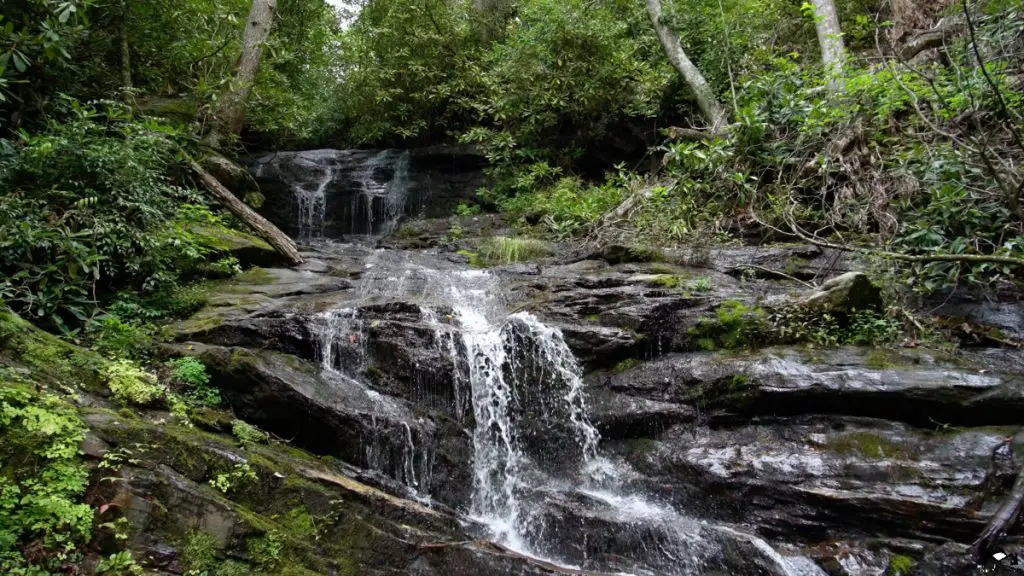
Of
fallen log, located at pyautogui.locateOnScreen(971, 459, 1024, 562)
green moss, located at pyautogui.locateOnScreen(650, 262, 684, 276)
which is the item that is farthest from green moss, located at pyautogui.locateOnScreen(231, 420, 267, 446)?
fallen log, located at pyautogui.locateOnScreen(971, 459, 1024, 562)

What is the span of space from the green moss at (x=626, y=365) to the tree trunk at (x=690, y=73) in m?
6.29

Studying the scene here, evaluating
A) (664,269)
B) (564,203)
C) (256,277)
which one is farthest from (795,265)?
(256,277)

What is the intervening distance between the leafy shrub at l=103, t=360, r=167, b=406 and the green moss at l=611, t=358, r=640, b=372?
4750 millimetres

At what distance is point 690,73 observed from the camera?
12344 millimetres

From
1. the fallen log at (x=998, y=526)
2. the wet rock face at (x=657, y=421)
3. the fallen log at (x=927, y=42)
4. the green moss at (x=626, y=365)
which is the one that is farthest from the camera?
the fallen log at (x=927, y=42)

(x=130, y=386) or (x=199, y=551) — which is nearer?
(x=199, y=551)

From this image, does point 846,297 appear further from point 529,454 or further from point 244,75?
point 244,75

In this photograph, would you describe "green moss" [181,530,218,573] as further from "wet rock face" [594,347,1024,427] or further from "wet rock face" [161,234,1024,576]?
"wet rock face" [594,347,1024,427]

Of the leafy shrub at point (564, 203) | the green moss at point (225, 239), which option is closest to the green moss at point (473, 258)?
the leafy shrub at point (564, 203)

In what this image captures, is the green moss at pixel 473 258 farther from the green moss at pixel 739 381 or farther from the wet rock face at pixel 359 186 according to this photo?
the green moss at pixel 739 381

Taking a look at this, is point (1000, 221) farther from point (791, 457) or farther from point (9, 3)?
point (9, 3)

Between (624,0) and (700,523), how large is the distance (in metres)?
14.4

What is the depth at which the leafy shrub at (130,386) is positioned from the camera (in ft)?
15.3

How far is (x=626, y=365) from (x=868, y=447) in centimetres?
257
